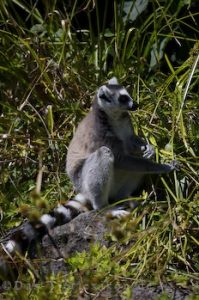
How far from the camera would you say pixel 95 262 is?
4.94 m

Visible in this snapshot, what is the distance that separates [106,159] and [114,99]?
406mm

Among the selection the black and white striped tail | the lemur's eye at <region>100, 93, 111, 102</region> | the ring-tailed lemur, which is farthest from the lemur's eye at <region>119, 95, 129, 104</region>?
the black and white striped tail

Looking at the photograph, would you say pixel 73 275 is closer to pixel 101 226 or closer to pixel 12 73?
pixel 101 226

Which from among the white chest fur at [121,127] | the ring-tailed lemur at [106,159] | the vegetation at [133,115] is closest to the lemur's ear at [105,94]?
the ring-tailed lemur at [106,159]

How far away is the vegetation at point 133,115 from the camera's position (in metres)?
5.09

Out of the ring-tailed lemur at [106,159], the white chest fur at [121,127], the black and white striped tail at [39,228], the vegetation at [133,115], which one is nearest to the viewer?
the vegetation at [133,115]

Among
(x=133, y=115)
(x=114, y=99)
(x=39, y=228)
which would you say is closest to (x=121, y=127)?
(x=114, y=99)

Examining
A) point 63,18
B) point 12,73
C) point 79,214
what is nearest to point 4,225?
point 79,214

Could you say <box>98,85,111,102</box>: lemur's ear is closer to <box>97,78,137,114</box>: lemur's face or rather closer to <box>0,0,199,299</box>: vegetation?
<box>97,78,137,114</box>: lemur's face

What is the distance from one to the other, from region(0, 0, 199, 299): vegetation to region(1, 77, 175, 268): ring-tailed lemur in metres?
0.16

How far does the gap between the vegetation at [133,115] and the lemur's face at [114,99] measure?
39 cm

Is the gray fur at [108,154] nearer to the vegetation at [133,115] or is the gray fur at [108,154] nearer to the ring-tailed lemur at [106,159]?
the ring-tailed lemur at [106,159]

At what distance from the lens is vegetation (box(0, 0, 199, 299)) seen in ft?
16.7

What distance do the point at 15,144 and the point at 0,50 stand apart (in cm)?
93
